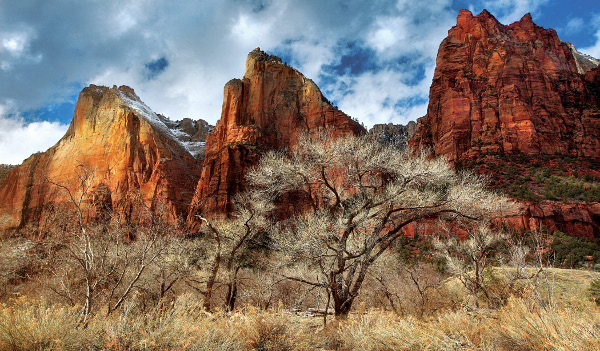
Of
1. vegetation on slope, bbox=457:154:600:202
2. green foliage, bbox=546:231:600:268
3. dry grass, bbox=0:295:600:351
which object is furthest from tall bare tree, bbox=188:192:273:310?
vegetation on slope, bbox=457:154:600:202

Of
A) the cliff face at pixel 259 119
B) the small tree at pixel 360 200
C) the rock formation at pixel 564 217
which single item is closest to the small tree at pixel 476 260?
the small tree at pixel 360 200

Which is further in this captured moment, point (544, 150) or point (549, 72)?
point (549, 72)

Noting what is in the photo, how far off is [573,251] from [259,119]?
41.8 metres

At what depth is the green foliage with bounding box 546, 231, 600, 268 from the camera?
2350cm

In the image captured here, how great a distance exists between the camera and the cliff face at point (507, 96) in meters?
45.8

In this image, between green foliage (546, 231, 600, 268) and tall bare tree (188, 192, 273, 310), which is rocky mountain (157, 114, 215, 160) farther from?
green foliage (546, 231, 600, 268)

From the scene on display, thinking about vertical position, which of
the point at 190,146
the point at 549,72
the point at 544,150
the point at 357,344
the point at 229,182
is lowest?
the point at 357,344

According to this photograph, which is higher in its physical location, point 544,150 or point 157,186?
point 544,150

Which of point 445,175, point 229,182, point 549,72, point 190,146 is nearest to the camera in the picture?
point 445,175

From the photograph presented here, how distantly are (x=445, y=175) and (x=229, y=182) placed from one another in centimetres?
3717

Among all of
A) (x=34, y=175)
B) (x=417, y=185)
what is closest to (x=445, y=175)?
(x=417, y=185)

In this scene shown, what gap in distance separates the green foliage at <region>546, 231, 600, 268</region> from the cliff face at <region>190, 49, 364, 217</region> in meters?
25.9

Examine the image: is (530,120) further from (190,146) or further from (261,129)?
(190,146)

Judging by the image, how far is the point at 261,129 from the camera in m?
49.0
